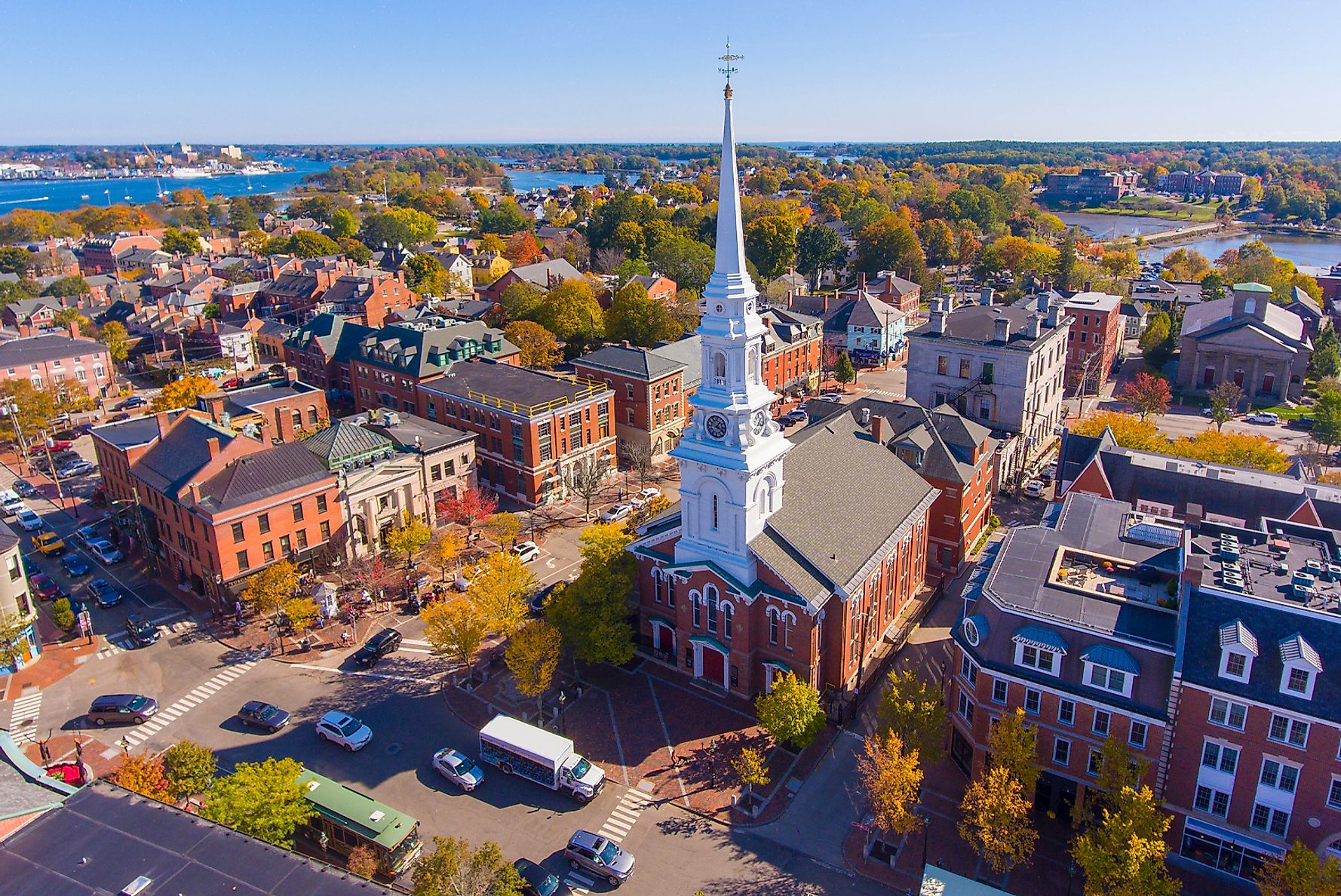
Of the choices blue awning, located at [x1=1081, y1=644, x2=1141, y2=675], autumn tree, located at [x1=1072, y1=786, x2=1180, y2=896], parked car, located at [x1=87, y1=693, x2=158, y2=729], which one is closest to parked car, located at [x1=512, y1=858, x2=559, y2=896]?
autumn tree, located at [x1=1072, y1=786, x2=1180, y2=896]

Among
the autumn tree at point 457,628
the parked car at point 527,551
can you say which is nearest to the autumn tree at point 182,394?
the parked car at point 527,551

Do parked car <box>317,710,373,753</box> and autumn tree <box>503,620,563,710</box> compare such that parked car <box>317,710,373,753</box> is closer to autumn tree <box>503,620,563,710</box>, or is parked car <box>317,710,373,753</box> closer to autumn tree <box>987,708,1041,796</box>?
autumn tree <box>503,620,563,710</box>

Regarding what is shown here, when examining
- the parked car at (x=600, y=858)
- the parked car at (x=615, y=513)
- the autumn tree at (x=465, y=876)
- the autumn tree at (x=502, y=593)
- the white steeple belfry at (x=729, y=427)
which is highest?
the white steeple belfry at (x=729, y=427)

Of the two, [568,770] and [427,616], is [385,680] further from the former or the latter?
[568,770]

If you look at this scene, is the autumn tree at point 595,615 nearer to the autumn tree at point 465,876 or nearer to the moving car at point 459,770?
the moving car at point 459,770

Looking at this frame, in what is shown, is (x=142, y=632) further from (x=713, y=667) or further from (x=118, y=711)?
(x=713, y=667)

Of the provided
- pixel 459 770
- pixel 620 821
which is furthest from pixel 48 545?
pixel 620 821

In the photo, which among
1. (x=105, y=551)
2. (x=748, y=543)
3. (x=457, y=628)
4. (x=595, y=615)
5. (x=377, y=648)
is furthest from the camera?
(x=105, y=551)
